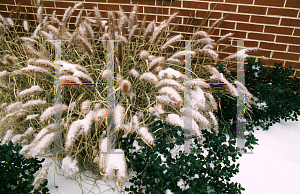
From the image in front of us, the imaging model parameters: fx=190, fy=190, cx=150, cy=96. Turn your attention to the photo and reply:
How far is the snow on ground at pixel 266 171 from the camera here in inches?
49.4

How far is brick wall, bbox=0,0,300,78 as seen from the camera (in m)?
2.18

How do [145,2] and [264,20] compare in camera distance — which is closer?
[264,20]

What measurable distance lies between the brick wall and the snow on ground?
1052mm

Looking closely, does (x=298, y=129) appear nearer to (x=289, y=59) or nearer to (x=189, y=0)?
(x=289, y=59)

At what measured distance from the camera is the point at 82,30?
1.78m

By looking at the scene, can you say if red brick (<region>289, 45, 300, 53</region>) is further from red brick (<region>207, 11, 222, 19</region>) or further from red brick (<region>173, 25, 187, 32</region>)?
red brick (<region>173, 25, 187, 32</region>)

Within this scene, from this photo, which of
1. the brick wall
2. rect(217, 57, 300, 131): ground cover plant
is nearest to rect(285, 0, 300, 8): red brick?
the brick wall

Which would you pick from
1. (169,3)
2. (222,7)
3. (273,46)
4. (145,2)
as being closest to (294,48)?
(273,46)

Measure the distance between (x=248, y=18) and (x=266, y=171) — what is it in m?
1.76

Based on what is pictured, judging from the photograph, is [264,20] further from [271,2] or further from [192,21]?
[192,21]

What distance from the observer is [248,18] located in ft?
7.48

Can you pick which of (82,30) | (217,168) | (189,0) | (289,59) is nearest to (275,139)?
(217,168)

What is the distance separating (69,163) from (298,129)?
6.92ft

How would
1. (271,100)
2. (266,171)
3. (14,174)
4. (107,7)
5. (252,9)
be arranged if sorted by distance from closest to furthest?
(14,174) < (266,171) < (271,100) < (252,9) < (107,7)
